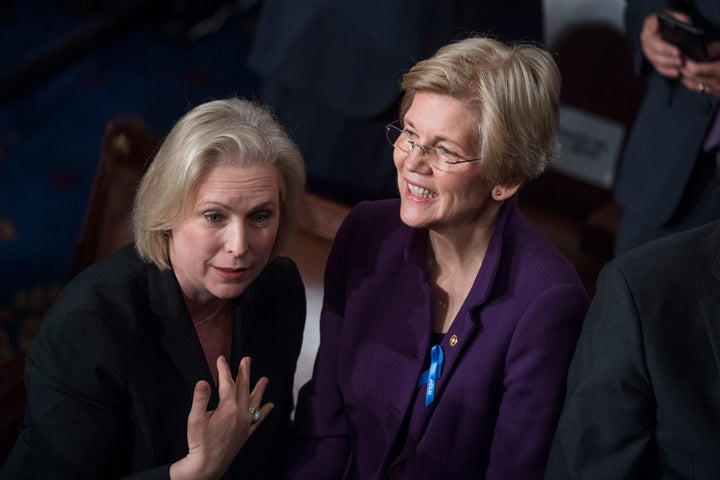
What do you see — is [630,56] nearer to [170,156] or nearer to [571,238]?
[571,238]

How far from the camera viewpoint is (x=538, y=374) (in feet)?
5.87

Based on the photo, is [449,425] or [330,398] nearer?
[449,425]

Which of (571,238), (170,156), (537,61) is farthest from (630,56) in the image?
(170,156)

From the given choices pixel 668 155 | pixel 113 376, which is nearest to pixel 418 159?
pixel 113 376

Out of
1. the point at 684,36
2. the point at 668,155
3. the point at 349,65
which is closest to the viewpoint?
the point at 684,36

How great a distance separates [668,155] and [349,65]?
0.82m

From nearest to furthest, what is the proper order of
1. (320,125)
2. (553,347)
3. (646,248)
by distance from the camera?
(646,248) < (553,347) < (320,125)

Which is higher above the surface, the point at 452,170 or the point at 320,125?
the point at 452,170

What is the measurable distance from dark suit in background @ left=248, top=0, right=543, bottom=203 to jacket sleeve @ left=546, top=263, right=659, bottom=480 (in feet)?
3.52

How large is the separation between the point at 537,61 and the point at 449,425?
0.64 metres

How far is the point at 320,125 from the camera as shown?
288 cm

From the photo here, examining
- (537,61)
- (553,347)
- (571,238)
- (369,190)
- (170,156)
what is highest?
(537,61)

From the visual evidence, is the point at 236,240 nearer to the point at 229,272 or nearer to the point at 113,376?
the point at 229,272

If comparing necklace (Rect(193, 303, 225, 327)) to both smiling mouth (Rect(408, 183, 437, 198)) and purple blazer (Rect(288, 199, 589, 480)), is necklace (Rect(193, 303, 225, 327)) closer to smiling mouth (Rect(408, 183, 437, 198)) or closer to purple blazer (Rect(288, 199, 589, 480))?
purple blazer (Rect(288, 199, 589, 480))
